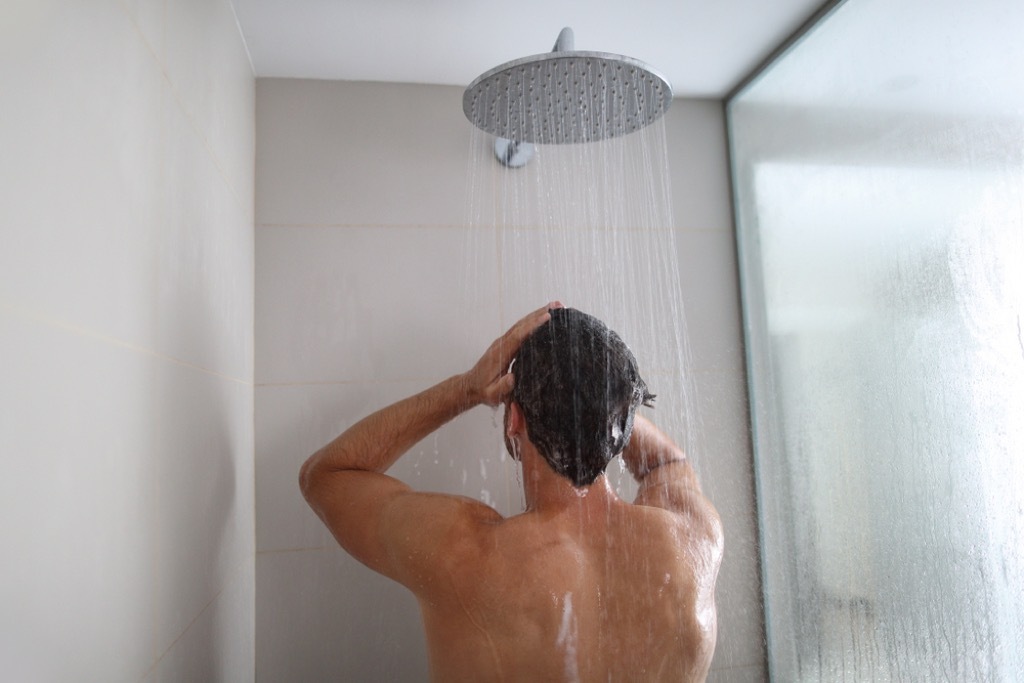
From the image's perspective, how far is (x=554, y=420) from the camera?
0.91 meters

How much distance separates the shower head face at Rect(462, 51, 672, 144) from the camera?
2.82 ft

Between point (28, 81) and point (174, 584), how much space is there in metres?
0.53

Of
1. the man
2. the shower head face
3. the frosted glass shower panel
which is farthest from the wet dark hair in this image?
the frosted glass shower panel

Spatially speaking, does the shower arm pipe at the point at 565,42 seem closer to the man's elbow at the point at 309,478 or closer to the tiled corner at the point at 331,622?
the man's elbow at the point at 309,478

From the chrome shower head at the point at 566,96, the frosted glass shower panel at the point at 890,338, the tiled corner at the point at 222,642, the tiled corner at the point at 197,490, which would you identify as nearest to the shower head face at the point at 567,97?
the chrome shower head at the point at 566,96

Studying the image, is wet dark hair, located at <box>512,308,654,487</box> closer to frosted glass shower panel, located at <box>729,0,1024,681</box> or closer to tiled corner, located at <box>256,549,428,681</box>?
frosted glass shower panel, located at <box>729,0,1024,681</box>

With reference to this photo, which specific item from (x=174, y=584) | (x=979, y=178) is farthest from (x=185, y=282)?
(x=979, y=178)

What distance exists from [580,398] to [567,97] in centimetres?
35

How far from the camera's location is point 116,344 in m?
0.66

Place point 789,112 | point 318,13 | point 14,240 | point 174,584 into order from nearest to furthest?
point 14,240 < point 174,584 < point 318,13 < point 789,112

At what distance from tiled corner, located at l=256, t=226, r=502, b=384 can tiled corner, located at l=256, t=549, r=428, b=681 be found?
0.31 m

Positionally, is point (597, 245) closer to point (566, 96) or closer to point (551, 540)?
point (566, 96)

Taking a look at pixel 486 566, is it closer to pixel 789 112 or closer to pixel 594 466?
pixel 594 466

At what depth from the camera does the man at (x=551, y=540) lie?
85cm
